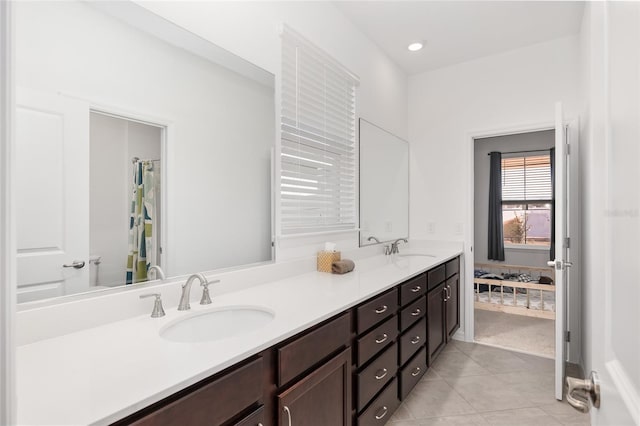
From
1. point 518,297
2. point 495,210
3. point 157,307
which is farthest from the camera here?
point 495,210

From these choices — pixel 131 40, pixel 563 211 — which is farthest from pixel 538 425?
pixel 131 40

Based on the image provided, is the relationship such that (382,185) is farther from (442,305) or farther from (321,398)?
(321,398)

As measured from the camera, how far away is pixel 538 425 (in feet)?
6.61

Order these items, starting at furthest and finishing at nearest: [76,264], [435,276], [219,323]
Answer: [435,276]
[219,323]
[76,264]

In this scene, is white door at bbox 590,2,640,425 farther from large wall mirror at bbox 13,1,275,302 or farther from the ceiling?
the ceiling

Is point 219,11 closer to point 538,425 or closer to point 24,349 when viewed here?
point 24,349

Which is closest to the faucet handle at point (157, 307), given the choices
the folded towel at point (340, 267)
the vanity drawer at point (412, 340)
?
the folded towel at point (340, 267)

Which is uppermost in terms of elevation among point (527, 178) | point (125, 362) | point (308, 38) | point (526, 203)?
point (308, 38)

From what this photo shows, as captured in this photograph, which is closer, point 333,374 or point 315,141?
point 333,374

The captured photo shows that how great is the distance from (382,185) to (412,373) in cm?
162

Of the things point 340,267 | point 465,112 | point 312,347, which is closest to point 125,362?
point 312,347

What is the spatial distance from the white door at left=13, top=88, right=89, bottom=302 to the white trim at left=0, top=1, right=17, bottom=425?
2.51 ft

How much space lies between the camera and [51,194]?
1.10 m

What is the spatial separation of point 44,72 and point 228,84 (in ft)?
2.60
